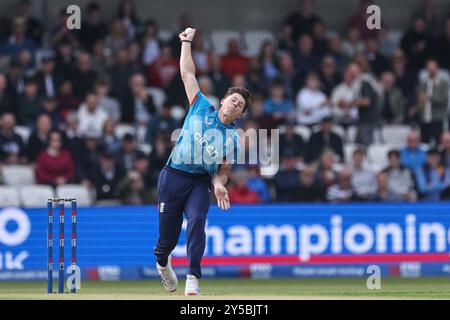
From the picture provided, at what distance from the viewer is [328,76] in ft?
85.2

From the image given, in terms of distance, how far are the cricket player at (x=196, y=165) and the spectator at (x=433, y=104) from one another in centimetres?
1154

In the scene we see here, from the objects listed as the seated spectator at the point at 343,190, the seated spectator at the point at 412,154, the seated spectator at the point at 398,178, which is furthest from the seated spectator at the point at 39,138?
the seated spectator at the point at 412,154

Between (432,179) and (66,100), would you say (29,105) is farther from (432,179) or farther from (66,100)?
(432,179)

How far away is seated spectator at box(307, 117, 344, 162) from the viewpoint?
24.0 m

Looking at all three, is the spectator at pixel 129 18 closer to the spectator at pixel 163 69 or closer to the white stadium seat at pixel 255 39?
the spectator at pixel 163 69

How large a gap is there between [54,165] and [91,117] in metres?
1.79

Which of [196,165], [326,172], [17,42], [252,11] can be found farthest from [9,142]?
[196,165]

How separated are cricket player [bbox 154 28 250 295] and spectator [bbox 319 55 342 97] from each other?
11582 millimetres

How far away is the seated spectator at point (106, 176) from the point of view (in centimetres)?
2275

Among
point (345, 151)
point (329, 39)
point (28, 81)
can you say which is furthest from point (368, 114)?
point (28, 81)

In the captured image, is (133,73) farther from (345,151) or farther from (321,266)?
(321,266)

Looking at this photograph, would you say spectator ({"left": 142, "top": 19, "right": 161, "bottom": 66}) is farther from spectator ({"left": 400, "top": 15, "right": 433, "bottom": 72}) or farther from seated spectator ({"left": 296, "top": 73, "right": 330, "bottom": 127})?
spectator ({"left": 400, "top": 15, "right": 433, "bottom": 72})

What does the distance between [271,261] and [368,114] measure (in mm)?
4792

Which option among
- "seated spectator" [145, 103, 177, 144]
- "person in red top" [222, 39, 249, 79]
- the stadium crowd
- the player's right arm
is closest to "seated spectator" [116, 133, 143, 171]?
the stadium crowd
